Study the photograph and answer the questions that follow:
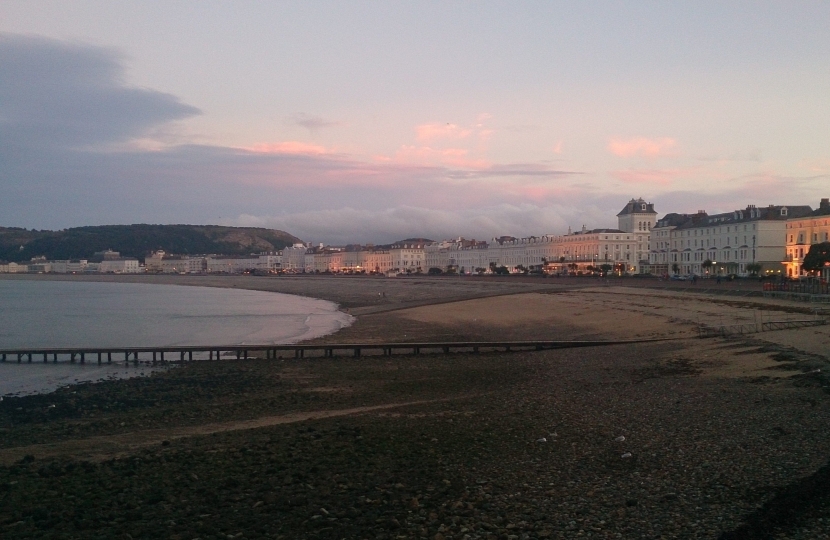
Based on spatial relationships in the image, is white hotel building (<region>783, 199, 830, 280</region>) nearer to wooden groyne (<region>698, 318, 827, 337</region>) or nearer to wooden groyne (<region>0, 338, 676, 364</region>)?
wooden groyne (<region>698, 318, 827, 337</region>)

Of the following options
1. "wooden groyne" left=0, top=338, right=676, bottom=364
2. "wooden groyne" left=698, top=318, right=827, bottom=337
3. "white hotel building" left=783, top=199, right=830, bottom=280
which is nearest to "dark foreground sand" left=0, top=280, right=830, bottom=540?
"wooden groyne" left=698, top=318, right=827, bottom=337

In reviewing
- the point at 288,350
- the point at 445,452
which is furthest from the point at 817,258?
the point at 445,452

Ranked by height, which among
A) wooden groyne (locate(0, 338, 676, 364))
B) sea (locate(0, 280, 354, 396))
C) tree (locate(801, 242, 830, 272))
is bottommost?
sea (locate(0, 280, 354, 396))

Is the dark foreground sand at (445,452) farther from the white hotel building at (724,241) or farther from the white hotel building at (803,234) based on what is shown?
the white hotel building at (724,241)

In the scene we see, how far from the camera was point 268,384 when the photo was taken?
677 inches

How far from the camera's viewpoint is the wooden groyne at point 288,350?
73.7 feet

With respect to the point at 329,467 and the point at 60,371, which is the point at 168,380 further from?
the point at 329,467

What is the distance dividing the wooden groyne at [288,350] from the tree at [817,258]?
1160 inches

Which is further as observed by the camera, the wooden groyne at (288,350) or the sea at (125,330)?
the wooden groyne at (288,350)

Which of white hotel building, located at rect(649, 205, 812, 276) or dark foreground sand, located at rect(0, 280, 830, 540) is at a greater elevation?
white hotel building, located at rect(649, 205, 812, 276)

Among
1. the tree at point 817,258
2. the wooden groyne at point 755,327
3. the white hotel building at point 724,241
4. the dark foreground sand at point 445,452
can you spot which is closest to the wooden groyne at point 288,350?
the wooden groyne at point 755,327

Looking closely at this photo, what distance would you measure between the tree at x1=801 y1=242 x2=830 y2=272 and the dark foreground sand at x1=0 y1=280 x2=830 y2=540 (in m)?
30.5

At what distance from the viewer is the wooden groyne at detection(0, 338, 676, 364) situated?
73.7 feet

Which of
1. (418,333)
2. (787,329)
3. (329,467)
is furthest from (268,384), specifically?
(787,329)
